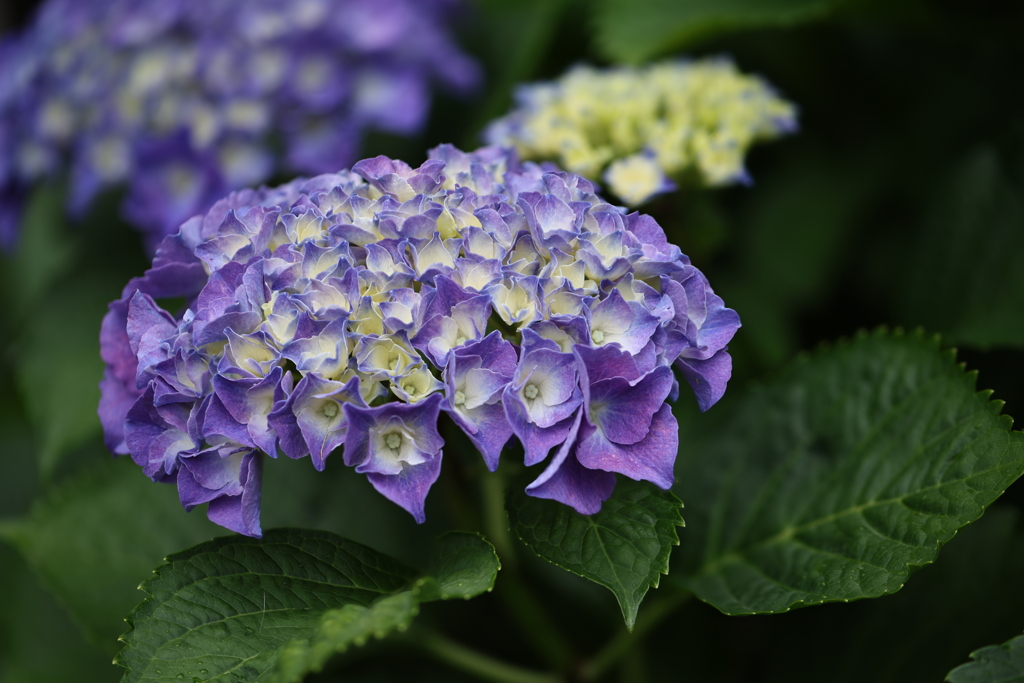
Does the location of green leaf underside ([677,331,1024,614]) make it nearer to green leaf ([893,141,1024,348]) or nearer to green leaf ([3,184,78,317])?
green leaf ([893,141,1024,348])

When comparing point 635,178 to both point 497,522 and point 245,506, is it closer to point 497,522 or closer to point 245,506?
point 497,522

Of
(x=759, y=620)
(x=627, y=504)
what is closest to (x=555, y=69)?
(x=759, y=620)

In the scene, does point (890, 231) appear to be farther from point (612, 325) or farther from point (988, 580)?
point (612, 325)

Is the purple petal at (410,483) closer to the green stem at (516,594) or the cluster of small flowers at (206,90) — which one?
the green stem at (516,594)

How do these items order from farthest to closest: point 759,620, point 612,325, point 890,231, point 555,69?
point 555,69
point 890,231
point 759,620
point 612,325

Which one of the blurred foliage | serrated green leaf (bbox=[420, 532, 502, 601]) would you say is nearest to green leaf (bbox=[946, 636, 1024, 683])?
the blurred foliage

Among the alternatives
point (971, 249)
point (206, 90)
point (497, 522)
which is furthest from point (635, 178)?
point (206, 90)
